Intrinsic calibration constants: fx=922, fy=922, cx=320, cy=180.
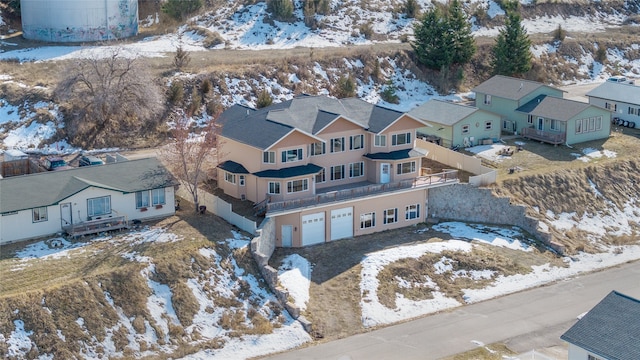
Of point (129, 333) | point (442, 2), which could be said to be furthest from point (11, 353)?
point (442, 2)

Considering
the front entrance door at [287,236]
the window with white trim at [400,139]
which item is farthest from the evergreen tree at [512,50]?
the front entrance door at [287,236]

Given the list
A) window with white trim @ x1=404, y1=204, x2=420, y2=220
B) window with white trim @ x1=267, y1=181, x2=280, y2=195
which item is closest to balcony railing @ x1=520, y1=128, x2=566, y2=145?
window with white trim @ x1=404, y1=204, x2=420, y2=220

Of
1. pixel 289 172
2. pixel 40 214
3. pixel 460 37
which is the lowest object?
pixel 40 214

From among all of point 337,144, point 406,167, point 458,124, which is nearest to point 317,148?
point 337,144

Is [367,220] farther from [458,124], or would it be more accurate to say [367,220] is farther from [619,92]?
[619,92]

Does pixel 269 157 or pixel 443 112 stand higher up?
pixel 269 157

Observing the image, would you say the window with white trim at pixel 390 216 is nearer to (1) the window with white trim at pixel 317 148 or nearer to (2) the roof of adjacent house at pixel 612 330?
(1) the window with white trim at pixel 317 148
